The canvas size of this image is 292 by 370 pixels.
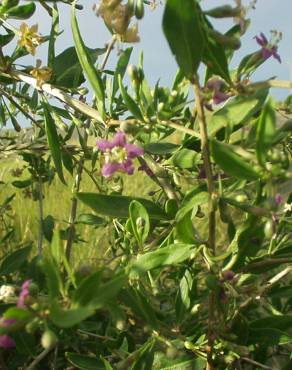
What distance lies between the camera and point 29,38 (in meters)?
1.13

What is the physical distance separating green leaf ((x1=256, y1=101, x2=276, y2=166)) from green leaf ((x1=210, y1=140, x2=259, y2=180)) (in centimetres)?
3

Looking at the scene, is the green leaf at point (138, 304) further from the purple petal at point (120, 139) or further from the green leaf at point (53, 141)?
the green leaf at point (53, 141)

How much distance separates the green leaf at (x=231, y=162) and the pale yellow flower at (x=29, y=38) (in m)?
0.58

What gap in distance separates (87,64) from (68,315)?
1.61 ft

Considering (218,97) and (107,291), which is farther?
(218,97)

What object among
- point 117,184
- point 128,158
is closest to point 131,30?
point 128,158

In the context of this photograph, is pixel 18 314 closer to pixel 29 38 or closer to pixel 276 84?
pixel 276 84

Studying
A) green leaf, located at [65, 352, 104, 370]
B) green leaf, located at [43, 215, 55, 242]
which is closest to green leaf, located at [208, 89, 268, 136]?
green leaf, located at [65, 352, 104, 370]

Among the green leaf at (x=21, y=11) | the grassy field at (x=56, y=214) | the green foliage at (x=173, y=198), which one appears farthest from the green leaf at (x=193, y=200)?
the grassy field at (x=56, y=214)

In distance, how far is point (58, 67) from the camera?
1241 millimetres

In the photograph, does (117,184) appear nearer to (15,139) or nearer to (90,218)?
(90,218)

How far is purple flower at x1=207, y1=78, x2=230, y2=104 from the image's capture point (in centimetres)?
69

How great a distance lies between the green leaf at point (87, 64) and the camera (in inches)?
36.4

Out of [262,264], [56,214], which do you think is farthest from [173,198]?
[56,214]
